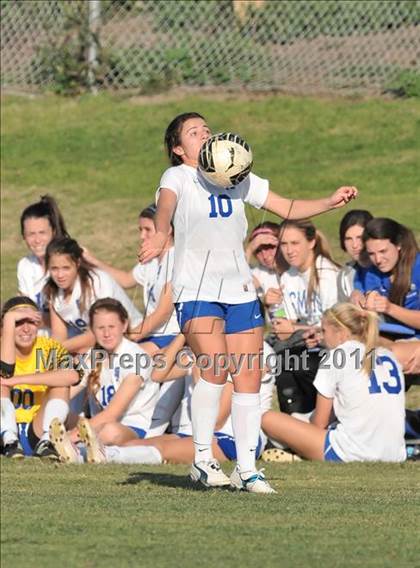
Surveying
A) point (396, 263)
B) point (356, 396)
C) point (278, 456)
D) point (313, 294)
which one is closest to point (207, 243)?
point (356, 396)

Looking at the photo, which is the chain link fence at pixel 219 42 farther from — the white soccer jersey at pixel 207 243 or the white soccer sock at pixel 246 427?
the white soccer sock at pixel 246 427

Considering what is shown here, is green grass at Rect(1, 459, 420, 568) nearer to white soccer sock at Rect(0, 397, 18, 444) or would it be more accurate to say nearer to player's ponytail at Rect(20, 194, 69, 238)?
white soccer sock at Rect(0, 397, 18, 444)

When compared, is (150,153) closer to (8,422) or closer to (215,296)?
(8,422)

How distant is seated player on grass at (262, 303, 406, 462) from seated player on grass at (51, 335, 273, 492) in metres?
0.47

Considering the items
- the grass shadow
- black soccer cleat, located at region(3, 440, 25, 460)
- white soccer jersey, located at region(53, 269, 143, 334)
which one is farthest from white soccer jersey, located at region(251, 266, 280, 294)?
the grass shadow

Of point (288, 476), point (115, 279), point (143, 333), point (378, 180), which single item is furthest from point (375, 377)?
point (378, 180)

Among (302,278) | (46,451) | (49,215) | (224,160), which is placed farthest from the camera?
(49,215)

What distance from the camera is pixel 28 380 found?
391 inches

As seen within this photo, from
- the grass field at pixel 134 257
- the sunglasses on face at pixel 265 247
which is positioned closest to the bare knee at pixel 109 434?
the grass field at pixel 134 257

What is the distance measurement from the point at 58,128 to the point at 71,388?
8.28 meters

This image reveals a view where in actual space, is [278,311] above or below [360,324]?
above

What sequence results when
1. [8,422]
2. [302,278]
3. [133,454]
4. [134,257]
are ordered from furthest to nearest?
[134,257] → [302,278] → [8,422] → [133,454]

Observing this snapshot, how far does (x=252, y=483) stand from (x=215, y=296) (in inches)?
39.7

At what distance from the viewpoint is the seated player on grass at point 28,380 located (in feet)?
32.4
